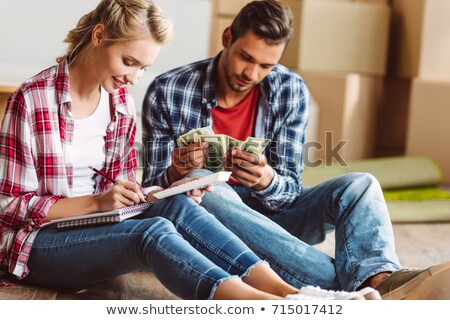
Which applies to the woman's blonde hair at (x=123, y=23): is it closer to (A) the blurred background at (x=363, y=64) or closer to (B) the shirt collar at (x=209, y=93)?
(B) the shirt collar at (x=209, y=93)

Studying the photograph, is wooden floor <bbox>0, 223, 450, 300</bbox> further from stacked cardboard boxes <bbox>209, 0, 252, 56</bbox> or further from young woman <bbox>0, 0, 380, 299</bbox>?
stacked cardboard boxes <bbox>209, 0, 252, 56</bbox>

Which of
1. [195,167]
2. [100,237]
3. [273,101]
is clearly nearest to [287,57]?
[273,101]

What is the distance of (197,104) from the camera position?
2.20 m

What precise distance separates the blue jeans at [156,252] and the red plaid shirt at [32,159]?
5 cm

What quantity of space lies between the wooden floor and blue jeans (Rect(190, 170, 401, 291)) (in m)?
0.28

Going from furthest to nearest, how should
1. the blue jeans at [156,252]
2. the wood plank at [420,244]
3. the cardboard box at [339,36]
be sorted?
the cardboard box at [339,36] < the wood plank at [420,244] < the blue jeans at [156,252]

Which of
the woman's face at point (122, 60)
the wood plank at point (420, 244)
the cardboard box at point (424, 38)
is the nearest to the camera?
the woman's face at point (122, 60)

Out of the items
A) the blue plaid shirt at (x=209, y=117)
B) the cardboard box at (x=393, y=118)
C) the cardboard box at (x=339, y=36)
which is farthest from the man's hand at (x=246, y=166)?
the cardboard box at (x=393, y=118)

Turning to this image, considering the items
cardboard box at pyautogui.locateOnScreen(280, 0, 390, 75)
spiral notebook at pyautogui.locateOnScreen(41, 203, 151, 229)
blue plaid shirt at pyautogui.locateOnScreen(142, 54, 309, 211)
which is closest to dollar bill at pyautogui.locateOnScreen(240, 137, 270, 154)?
blue plaid shirt at pyautogui.locateOnScreen(142, 54, 309, 211)

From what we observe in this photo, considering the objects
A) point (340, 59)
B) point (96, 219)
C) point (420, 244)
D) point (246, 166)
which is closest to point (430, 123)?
point (340, 59)

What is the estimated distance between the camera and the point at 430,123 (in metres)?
4.54

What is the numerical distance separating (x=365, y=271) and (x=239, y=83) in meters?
0.67

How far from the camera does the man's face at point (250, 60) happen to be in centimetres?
214
